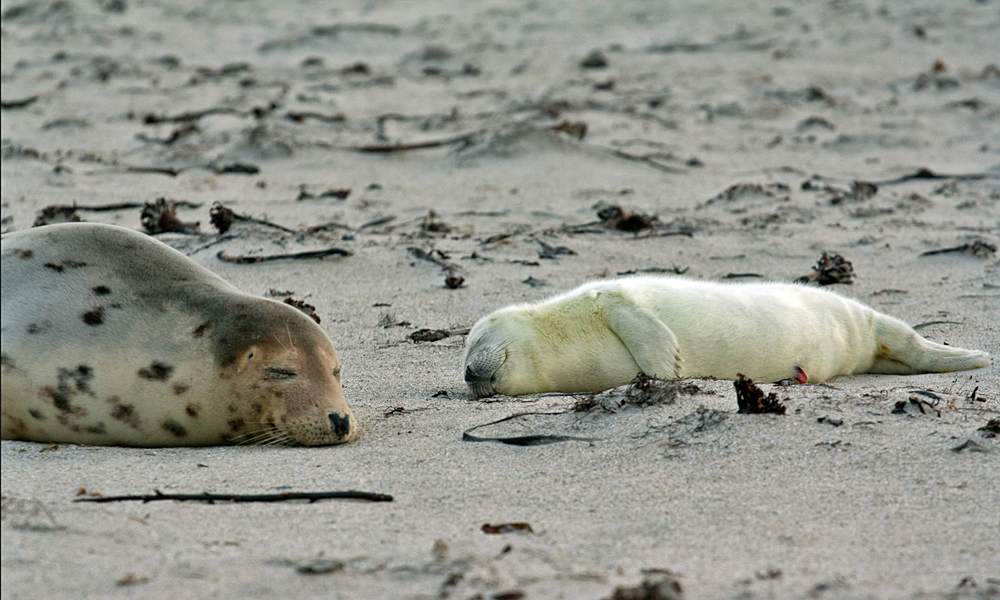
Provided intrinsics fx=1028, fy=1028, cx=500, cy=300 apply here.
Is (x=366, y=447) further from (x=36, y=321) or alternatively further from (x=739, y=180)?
(x=739, y=180)

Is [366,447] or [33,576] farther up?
[33,576]

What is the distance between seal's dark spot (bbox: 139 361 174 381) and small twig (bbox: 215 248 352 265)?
239 centimetres

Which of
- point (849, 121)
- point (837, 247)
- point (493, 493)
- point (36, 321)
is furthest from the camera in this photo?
point (849, 121)

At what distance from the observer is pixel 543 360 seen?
3811 millimetres

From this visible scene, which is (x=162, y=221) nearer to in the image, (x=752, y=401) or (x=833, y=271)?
(x=833, y=271)

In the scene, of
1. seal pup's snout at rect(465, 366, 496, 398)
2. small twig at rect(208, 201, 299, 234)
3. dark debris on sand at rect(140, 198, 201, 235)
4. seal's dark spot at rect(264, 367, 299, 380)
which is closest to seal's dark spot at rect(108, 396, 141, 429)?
seal's dark spot at rect(264, 367, 299, 380)

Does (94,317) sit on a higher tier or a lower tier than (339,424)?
higher

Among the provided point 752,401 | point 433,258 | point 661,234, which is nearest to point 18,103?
point 433,258

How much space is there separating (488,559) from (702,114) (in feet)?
25.6

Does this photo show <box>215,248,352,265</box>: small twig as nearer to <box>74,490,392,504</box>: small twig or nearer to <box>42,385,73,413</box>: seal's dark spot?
<box>42,385,73,413</box>: seal's dark spot

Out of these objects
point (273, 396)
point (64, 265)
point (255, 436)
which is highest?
point (64, 265)

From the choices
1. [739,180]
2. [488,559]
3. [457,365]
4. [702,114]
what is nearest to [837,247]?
[739,180]

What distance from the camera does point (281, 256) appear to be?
5363mm

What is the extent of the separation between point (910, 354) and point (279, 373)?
2628 mm
